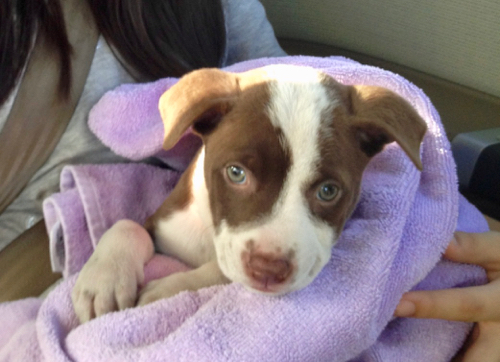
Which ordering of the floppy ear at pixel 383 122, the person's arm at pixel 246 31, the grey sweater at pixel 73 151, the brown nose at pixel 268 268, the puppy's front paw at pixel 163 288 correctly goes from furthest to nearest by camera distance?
1. the person's arm at pixel 246 31
2. the grey sweater at pixel 73 151
3. the puppy's front paw at pixel 163 288
4. the floppy ear at pixel 383 122
5. the brown nose at pixel 268 268

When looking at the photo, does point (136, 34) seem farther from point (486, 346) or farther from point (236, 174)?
point (486, 346)

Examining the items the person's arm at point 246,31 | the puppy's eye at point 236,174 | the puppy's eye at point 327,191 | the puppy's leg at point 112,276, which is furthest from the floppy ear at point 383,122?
Result: the person's arm at point 246,31

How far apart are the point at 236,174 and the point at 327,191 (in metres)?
0.25

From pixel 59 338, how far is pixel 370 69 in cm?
129

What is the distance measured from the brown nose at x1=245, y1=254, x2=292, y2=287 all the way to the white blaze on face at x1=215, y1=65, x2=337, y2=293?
20 mm

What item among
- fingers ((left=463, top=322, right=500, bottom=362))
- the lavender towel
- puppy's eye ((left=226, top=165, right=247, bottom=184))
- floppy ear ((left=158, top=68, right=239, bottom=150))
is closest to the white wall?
the lavender towel

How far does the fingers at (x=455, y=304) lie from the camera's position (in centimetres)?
128

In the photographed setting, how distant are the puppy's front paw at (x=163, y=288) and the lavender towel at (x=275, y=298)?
0.07 metres

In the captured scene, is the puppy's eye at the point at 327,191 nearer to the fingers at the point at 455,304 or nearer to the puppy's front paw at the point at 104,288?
the fingers at the point at 455,304

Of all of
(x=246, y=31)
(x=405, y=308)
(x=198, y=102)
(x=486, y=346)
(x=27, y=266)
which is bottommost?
(x=27, y=266)

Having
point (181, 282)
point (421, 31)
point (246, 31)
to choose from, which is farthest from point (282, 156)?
point (421, 31)

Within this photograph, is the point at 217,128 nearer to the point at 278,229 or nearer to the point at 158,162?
the point at 278,229

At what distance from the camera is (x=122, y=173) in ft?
5.66

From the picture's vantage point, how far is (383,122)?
3.85ft
